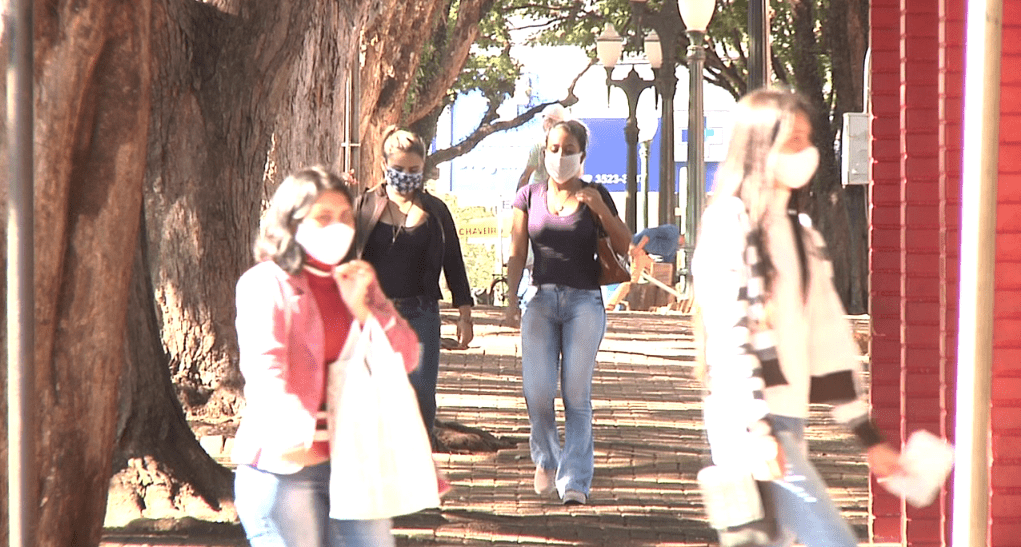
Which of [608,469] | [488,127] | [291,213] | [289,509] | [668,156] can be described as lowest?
[608,469]

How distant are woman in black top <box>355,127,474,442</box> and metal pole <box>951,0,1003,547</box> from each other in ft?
13.3

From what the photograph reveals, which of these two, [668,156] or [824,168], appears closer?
[668,156]

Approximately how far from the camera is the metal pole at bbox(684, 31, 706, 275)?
688 inches

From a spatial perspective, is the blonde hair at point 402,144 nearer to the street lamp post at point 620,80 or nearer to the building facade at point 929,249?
the building facade at point 929,249

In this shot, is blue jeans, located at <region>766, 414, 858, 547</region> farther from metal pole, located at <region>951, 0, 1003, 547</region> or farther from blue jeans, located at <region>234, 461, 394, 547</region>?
blue jeans, located at <region>234, 461, 394, 547</region>

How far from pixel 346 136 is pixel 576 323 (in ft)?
18.7

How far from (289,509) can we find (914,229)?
3692 mm

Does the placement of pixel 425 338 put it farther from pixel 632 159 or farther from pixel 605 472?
pixel 632 159

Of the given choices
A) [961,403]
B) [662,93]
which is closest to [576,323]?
[961,403]

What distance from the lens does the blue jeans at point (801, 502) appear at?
4.56 m

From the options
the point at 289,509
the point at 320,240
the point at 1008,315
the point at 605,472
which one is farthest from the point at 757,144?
the point at 605,472

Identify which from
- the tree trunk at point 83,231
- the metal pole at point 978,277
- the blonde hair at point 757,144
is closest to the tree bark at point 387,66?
the tree trunk at point 83,231

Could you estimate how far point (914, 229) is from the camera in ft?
24.1

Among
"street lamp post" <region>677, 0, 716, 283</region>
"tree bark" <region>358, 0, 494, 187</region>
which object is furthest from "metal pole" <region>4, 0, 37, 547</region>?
"tree bark" <region>358, 0, 494, 187</region>
